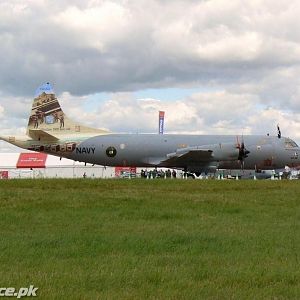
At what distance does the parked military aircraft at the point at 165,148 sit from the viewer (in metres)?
51.4

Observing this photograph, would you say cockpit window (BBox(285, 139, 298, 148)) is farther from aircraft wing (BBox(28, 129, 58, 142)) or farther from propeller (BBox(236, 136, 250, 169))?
aircraft wing (BBox(28, 129, 58, 142))

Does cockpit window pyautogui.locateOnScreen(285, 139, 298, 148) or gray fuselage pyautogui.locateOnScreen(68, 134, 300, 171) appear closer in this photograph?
gray fuselage pyautogui.locateOnScreen(68, 134, 300, 171)

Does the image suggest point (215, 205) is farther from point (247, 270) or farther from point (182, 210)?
point (247, 270)

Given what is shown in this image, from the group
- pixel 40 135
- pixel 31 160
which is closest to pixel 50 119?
pixel 40 135

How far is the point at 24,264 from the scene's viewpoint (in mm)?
10352

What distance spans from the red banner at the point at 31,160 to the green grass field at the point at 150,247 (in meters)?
65.3

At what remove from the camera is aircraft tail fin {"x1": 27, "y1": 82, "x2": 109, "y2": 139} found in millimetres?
53812

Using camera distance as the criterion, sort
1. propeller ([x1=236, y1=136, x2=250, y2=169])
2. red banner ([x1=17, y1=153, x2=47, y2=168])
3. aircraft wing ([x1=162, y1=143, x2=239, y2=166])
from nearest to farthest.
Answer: aircraft wing ([x1=162, y1=143, x2=239, y2=166])
propeller ([x1=236, y1=136, x2=250, y2=169])
red banner ([x1=17, y1=153, x2=47, y2=168])

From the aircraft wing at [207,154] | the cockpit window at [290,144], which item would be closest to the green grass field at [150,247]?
the aircraft wing at [207,154]

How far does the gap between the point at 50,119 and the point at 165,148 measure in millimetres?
11923

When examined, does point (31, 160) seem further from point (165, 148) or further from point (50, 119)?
point (165, 148)

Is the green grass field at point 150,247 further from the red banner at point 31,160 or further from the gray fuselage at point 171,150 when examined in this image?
the red banner at point 31,160

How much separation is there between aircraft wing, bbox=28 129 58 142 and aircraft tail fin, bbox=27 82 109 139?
215 cm

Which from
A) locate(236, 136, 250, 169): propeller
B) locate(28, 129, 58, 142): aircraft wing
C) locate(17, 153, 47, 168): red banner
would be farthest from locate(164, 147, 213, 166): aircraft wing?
locate(17, 153, 47, 168): red banner
